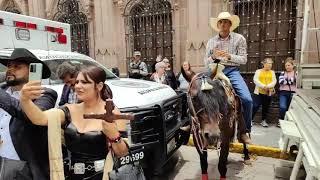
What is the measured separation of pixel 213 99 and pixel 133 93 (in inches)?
47.3

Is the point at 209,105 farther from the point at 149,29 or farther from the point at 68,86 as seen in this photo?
the point at 149,29

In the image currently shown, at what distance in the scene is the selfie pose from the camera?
2246mm

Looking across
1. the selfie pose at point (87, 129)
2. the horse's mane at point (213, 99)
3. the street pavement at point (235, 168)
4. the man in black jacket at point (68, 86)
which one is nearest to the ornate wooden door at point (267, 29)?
the street pavement at point (235, 168)

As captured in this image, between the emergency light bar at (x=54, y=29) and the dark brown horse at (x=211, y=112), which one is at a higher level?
the emergency light bar at (x=54, y=29)

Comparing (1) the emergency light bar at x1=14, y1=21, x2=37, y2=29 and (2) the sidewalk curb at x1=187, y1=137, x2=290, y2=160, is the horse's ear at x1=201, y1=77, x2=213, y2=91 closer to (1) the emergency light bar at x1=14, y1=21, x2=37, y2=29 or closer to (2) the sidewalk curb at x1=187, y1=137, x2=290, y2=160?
(2) the sidewalk curb at x1=187, y1=137, x2=290, y2=160

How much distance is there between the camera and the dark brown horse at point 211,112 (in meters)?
3.65

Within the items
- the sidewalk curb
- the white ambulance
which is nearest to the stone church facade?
the sidewalk curb

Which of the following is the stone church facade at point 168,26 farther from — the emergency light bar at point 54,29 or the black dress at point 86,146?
the black dress at point 86,146

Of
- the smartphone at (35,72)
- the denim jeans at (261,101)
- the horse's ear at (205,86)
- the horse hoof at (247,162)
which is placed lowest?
the horse hoof at (247,162)

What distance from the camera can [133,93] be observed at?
438cm

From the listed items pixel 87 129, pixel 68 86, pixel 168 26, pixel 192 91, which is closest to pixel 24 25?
pixel 68 86

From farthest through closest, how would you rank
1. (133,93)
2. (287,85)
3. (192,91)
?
(287,85) < (133,93) < (192,91)

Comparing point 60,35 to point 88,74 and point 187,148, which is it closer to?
point 187,148

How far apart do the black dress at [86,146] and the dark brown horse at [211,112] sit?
1.59 m
